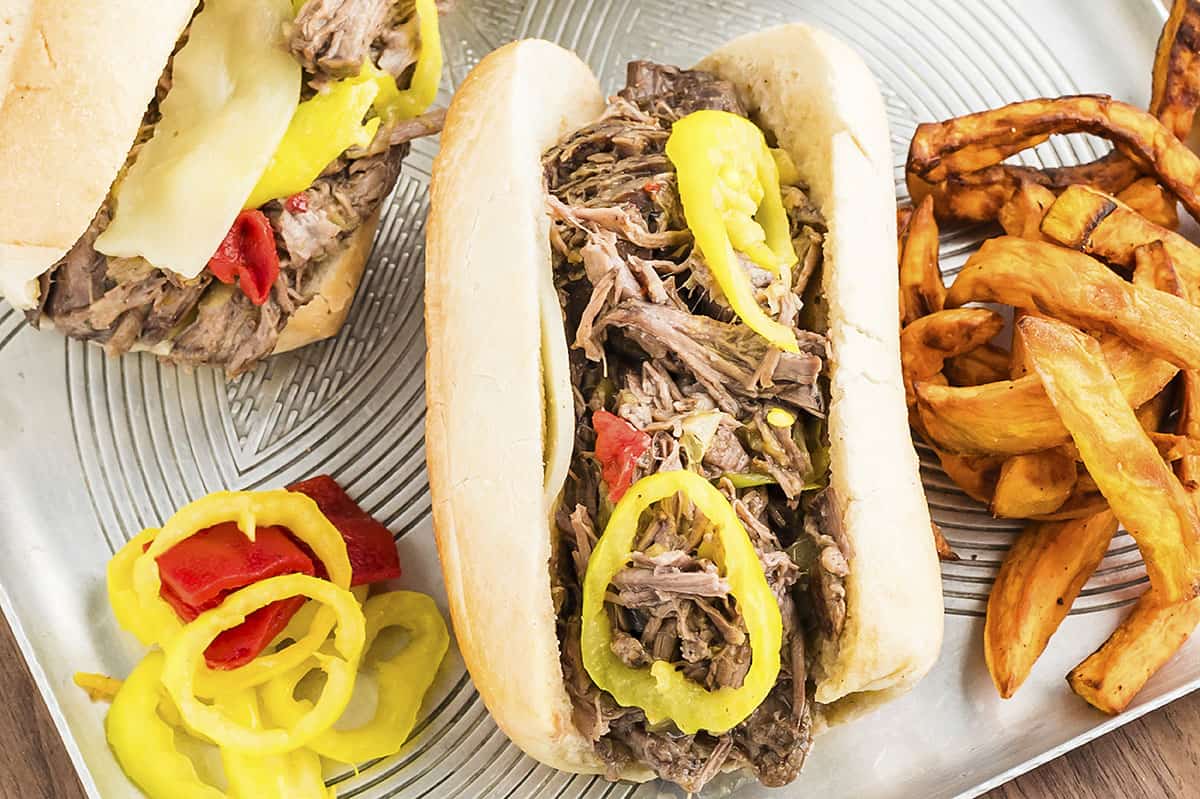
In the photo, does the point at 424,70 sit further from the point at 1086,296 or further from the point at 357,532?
the point at 1086,296

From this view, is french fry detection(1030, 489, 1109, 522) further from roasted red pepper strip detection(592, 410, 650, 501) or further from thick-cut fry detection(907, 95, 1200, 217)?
roasted red pepper strip detection(592, 410, 650, 501)

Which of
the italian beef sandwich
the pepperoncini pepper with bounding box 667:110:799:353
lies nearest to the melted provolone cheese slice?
the italian beef sandwich

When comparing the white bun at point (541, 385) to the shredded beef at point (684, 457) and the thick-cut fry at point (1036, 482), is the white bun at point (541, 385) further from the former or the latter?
the thick-cut fry at point (1036, 482)

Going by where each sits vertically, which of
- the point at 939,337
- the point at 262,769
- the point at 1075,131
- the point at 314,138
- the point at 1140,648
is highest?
→ the point at 314,138

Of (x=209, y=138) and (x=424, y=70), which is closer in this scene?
(x=209, y=138)

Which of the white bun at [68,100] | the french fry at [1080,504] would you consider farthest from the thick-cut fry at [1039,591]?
the white bun at [68,100]

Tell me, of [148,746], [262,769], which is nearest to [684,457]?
[262,769]

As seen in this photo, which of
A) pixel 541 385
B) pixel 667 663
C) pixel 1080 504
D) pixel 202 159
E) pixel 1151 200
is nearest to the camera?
pixel 667 663
